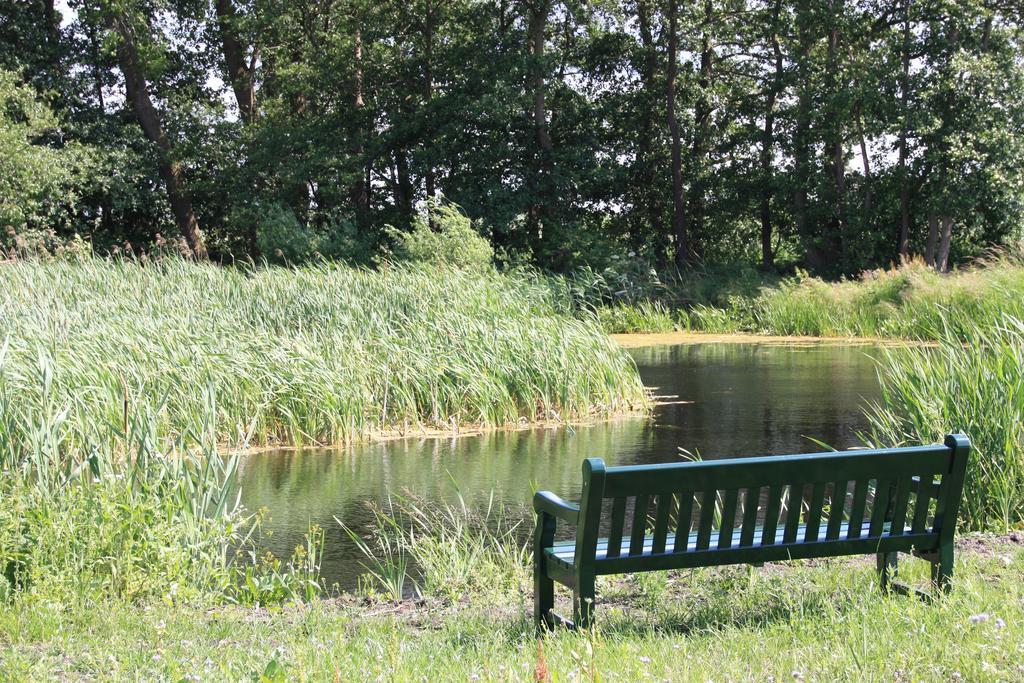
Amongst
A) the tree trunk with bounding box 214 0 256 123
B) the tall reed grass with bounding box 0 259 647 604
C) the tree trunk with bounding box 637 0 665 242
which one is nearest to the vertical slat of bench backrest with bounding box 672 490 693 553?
the tall reed grass with bounding box 0 259 647 604

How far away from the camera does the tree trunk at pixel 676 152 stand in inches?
1126

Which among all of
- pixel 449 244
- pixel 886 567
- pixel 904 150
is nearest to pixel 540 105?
pixel 449 244

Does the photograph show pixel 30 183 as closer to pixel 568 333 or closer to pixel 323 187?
pixel 323 187

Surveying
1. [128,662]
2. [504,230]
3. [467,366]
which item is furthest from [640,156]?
[128,662]

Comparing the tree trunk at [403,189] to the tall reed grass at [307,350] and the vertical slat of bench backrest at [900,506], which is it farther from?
the vertical slat of bench backrest at [900,506]

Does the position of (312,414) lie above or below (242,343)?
below

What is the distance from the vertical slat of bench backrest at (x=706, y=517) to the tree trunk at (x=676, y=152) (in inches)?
984

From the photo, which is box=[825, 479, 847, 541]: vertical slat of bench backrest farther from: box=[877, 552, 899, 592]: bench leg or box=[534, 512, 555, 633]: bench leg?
box=[534, 512, 555, 633]: bench leg

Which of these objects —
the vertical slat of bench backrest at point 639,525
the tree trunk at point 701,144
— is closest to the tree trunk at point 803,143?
the tree trunk at point 701,144

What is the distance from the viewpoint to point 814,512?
4.01m

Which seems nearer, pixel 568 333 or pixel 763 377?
pixel 568 333

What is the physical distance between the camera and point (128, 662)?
3598mm

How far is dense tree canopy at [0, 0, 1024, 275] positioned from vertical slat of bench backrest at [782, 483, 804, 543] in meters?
22.2

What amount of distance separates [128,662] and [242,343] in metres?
7.19
